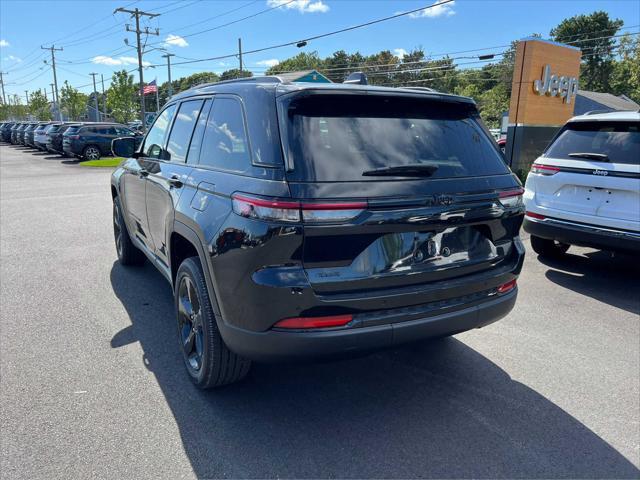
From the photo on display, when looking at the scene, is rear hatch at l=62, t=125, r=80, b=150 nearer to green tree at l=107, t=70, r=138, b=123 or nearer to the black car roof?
the black car roof

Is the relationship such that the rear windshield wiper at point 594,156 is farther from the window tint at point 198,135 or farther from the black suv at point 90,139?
the black suv at point 90,139

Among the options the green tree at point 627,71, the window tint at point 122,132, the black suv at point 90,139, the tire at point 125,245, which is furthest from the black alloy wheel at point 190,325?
the green tree at point 627,71

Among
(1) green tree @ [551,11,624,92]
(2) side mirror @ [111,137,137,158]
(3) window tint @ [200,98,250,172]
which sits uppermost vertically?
(1) green tree @ [551,11,624,92]

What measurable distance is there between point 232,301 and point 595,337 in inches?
A: 128

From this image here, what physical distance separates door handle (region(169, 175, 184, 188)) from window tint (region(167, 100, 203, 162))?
0.15 meters

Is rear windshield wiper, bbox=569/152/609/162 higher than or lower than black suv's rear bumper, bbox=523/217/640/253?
higher

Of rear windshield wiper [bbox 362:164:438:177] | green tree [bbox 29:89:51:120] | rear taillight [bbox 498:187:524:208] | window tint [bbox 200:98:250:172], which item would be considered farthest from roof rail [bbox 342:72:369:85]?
green tree [bbox 29:89:51:120]

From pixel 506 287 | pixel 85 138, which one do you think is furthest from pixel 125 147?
pixel 85 138

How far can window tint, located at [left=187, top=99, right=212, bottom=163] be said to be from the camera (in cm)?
332

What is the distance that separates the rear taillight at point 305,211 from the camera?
231 centimetres

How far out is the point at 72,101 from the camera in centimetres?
8050

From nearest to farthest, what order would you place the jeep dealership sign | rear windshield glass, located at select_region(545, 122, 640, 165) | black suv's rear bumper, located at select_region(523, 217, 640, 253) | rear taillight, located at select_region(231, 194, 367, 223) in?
rear taillight, located at select_region(231, 194, 367, 223)
black suv's rear bumper, located at select_region(523, 217, 640, 253)
rear windshield glass, located at select_region(545, 122, 640, 165)
the jeep dealership sign

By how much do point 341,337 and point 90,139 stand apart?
79.4 ft

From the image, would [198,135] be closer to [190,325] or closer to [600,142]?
[190,325]
